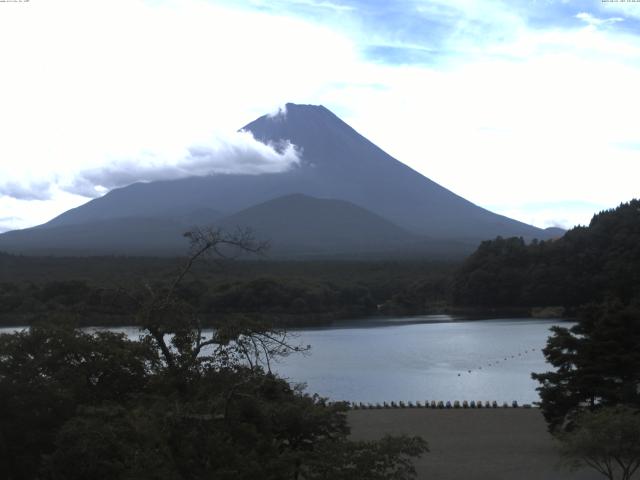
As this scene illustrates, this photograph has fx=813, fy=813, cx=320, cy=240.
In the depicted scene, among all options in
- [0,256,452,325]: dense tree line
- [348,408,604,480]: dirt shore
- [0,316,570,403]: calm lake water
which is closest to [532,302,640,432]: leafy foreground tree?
[348,408,604,480]: dirt shore

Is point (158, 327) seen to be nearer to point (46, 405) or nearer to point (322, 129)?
point (46, 405)

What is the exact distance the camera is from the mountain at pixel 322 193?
10100cm

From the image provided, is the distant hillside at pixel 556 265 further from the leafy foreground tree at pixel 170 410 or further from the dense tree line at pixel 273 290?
the leafy foreground tree at pixel 170 410

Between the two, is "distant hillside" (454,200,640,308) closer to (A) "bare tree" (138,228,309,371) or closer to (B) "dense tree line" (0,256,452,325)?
(B) "dense tree line" (0,256,452,325)

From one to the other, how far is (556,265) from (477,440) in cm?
3290

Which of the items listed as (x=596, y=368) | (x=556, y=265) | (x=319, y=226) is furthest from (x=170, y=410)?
(x=319, y=226)

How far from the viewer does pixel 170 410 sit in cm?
539

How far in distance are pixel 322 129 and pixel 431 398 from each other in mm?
98450

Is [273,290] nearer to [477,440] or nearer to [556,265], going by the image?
[556,265]

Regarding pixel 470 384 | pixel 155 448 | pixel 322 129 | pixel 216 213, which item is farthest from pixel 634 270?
pixel 322 129

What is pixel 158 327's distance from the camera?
618 centimetres

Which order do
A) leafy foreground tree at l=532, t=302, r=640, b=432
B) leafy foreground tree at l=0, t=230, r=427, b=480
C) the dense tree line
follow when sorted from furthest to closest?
the dense tree line
leafy foreground tree at l=532, t=302, r=640, b=432
leafy foreground tree at l=0, t=230, r=427, b=480

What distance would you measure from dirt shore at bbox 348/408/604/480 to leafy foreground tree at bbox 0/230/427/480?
299cm

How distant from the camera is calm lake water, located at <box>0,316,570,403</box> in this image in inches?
754
